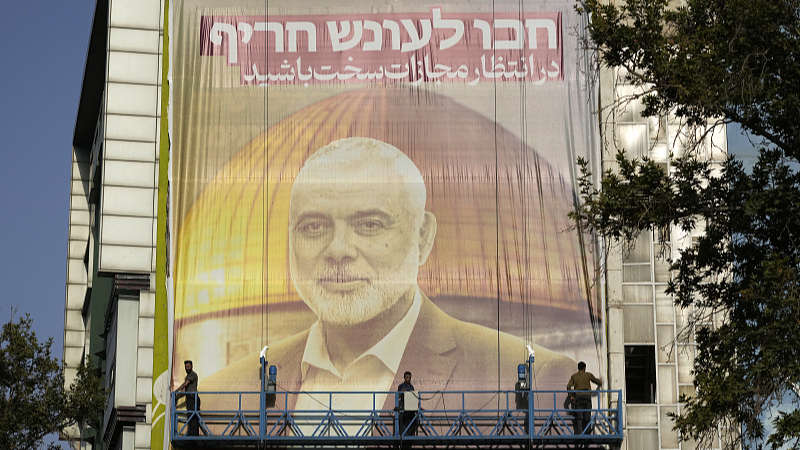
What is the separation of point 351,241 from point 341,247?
32 centimetres

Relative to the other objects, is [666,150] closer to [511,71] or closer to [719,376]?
[511,71]

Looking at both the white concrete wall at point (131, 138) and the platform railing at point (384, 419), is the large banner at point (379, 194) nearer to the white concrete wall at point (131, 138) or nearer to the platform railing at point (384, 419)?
the platform railing at point (384, 419)

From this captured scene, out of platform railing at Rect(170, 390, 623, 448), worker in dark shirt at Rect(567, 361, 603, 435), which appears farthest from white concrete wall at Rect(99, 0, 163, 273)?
worker in dark shirt at Rect(567, 361, 603, 435)

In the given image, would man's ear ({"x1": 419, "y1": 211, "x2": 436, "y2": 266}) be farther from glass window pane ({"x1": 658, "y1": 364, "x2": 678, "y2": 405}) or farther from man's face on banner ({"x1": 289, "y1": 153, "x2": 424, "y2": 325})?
glass window pane ({"x1": 658, "y1": 364, "x2": 678, "y2": 405})

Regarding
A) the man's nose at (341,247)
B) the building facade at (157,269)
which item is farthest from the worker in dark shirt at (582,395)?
the man's nose at (341,247)

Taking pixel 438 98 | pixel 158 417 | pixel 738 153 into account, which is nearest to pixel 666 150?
Answer: pixel 738 153

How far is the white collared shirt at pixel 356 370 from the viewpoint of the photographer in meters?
34.2

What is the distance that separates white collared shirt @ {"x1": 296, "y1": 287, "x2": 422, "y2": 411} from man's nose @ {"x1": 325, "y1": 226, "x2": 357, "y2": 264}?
186cm

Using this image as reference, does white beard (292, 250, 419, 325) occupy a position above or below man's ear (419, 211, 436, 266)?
below

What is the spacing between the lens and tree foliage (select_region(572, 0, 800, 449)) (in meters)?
21.5

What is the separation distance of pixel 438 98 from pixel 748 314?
15.5 metres

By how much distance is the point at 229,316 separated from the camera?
34906mm

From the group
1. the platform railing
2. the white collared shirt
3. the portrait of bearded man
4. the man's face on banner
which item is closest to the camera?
the platform railing

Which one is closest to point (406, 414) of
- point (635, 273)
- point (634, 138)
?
point (635, 273)
